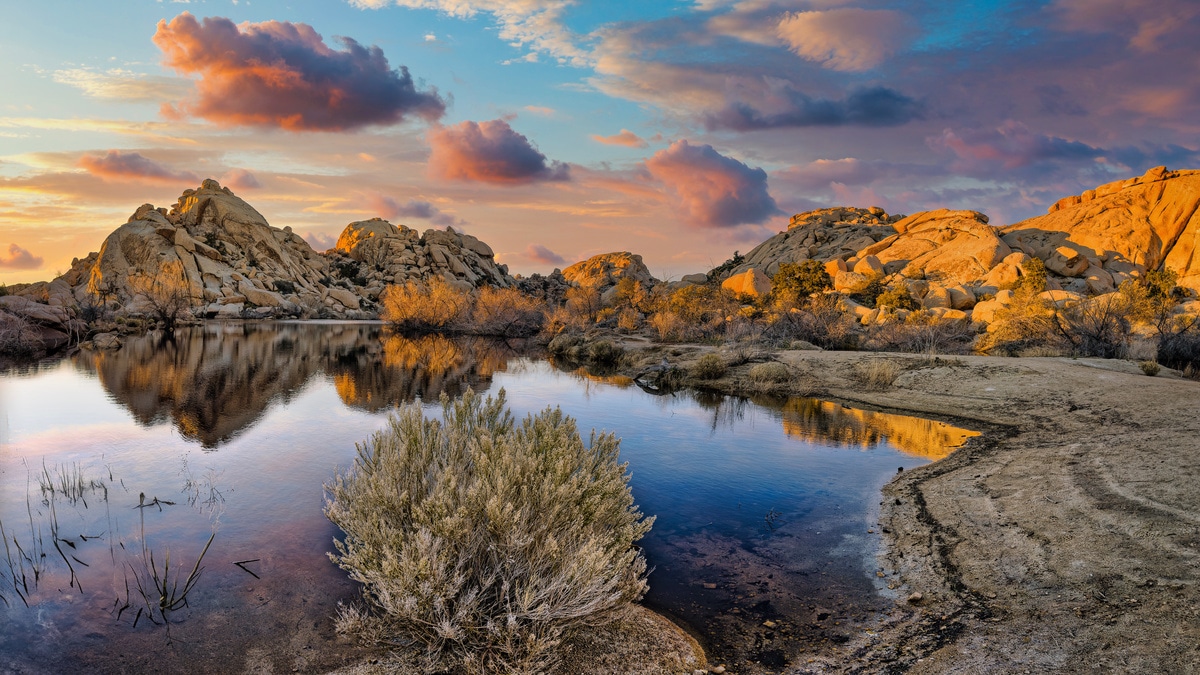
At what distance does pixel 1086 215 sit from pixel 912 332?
4542 centimetres

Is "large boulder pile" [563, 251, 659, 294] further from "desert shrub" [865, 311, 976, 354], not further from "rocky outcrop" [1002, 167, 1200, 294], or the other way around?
"desert shrub" [865, 311, 976, 354]

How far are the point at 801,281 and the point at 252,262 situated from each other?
79935 millimetres

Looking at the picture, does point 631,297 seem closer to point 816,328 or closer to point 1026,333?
point 816,328

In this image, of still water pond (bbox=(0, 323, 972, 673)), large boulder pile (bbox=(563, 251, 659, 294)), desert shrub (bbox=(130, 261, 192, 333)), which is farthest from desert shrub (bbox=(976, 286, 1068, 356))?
large boulder pile (bbox=(563, 251, 659, 294))

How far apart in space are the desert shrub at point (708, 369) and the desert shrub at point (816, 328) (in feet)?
22.5

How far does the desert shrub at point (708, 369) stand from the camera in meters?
22.5

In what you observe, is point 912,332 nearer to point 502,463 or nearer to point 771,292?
point 771,292

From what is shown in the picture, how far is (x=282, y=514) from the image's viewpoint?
7.99m

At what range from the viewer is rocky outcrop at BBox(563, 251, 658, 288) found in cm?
10675

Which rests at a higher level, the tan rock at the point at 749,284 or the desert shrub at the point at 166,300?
the tan rock at the point at 749,284

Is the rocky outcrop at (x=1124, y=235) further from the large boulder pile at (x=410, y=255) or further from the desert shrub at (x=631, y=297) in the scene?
the large boulder pile at (x=410, y=255)

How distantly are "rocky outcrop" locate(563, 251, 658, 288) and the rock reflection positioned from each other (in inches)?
2635

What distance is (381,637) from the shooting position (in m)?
4.73

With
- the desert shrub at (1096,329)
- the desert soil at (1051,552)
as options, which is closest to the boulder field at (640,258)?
the desert shrub at (1096,329)
